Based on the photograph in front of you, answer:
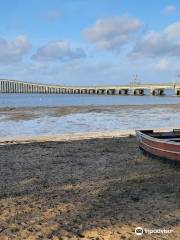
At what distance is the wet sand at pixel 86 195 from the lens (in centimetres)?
641

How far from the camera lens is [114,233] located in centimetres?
618

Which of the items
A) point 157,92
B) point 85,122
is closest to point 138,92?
point 157,92

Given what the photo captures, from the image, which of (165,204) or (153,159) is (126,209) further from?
(153,159)

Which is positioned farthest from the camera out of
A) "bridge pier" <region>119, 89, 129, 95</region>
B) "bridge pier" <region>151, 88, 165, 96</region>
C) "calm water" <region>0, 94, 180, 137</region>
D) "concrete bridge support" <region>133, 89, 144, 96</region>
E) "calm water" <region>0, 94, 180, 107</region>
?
"bridge pier" <region>119, 89, 129, 95</region>

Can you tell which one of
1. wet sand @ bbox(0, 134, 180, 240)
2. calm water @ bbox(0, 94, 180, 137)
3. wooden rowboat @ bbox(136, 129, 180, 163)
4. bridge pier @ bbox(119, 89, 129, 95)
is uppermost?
wooden rowboat @ bbox(136, 129, 180, 163)

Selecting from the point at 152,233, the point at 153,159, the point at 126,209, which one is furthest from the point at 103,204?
the point at 153,159

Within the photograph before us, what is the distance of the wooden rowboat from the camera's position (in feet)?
33.9

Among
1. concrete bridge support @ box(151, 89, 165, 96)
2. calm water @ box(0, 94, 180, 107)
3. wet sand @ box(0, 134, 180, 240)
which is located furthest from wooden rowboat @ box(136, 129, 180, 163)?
concrete bridge support @ box(151, 89, 165, 96)

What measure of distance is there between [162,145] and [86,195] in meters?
3.39

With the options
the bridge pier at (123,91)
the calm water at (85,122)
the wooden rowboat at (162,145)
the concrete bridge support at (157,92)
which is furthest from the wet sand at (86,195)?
the bridge pier at (123,91)

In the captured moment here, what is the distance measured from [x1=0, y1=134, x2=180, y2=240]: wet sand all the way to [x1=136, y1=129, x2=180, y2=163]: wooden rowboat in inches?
10.7

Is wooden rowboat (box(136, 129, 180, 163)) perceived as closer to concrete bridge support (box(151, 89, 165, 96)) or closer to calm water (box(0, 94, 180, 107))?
calm water (box(0, 94, 180, 107))

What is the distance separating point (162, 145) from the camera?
10953mm

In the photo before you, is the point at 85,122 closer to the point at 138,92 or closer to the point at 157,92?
the point at 157,92
